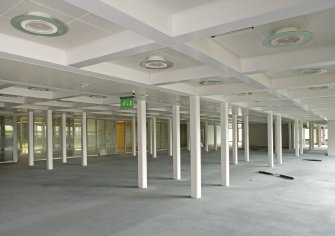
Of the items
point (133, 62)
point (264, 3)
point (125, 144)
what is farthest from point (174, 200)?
point (125, 144)

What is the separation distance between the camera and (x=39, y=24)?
3525 mm

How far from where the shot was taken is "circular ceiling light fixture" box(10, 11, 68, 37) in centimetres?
329

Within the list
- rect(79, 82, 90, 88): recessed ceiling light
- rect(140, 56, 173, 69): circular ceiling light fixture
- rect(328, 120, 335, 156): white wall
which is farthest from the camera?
rect(328, 120, 335, 156): white wall

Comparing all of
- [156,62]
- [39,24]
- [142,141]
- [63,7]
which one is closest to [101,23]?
[63,7]

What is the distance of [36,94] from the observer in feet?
32.3

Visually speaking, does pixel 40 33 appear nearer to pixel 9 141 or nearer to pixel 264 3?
pixel 264 3

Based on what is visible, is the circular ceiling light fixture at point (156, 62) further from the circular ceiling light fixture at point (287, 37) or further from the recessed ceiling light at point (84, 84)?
the recessed ceiling light at point (84, 84)

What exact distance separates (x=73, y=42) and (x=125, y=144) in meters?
21.8

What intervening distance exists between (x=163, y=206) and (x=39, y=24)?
214 inches

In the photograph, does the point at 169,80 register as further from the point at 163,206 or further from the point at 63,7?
the point at 63,7

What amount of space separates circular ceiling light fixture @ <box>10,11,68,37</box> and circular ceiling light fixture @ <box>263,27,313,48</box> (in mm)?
2824

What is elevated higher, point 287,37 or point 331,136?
point 287,37

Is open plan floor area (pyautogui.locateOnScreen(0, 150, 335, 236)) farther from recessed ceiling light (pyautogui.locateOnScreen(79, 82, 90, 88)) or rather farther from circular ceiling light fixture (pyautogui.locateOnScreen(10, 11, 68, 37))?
circular ceiling light fixture (pyautogui.locateOnScreen(10, 11, 68, 37))

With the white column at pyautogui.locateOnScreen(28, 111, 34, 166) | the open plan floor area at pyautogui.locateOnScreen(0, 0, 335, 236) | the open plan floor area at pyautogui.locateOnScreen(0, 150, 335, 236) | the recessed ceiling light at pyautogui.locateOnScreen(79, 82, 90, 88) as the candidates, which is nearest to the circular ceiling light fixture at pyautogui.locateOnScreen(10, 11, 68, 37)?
the open plan floor area at pyautogui.locateOnScreen(0, 0, 335, 236)
